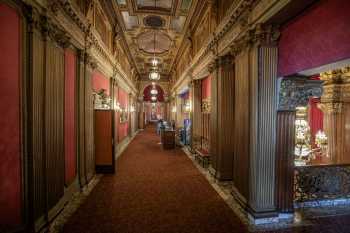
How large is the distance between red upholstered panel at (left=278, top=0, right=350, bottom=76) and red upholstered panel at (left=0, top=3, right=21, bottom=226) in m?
3.97

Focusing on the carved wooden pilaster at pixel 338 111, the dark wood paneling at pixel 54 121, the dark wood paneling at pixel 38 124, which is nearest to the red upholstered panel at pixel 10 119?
the dark wood paneling at pixel 38 124

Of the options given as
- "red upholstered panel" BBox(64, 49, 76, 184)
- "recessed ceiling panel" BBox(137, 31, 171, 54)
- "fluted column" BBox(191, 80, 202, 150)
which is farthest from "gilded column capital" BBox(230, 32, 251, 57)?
"recessed ceiling panel" BBox(137, 31, 171, 54)

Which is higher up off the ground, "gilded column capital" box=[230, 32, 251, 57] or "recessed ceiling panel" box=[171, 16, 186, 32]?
"recessed ceiling panel" box=[171, 16, 186, 32]

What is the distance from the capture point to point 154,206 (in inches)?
146

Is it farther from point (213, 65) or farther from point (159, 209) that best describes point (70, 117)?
point (213, 65)

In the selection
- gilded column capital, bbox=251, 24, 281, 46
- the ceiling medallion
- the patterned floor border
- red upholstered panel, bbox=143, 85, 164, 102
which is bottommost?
the patterned floor border

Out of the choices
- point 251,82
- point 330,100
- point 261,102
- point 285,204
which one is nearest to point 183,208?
point 285,204

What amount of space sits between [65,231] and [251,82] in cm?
394

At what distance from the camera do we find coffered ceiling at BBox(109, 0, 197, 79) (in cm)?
660

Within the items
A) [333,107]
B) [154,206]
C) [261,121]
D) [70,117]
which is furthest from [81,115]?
[333,107]

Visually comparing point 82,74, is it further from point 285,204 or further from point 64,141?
point 285,204

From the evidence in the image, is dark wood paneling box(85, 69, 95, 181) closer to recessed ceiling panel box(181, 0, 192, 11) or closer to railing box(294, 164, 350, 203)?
recessed ceiling panel box(181, 0, 192, 11)

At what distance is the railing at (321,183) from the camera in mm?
3555

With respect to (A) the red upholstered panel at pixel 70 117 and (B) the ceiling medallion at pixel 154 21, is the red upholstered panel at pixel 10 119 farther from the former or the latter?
(B) the ceiling medallion at pixel 154 21
